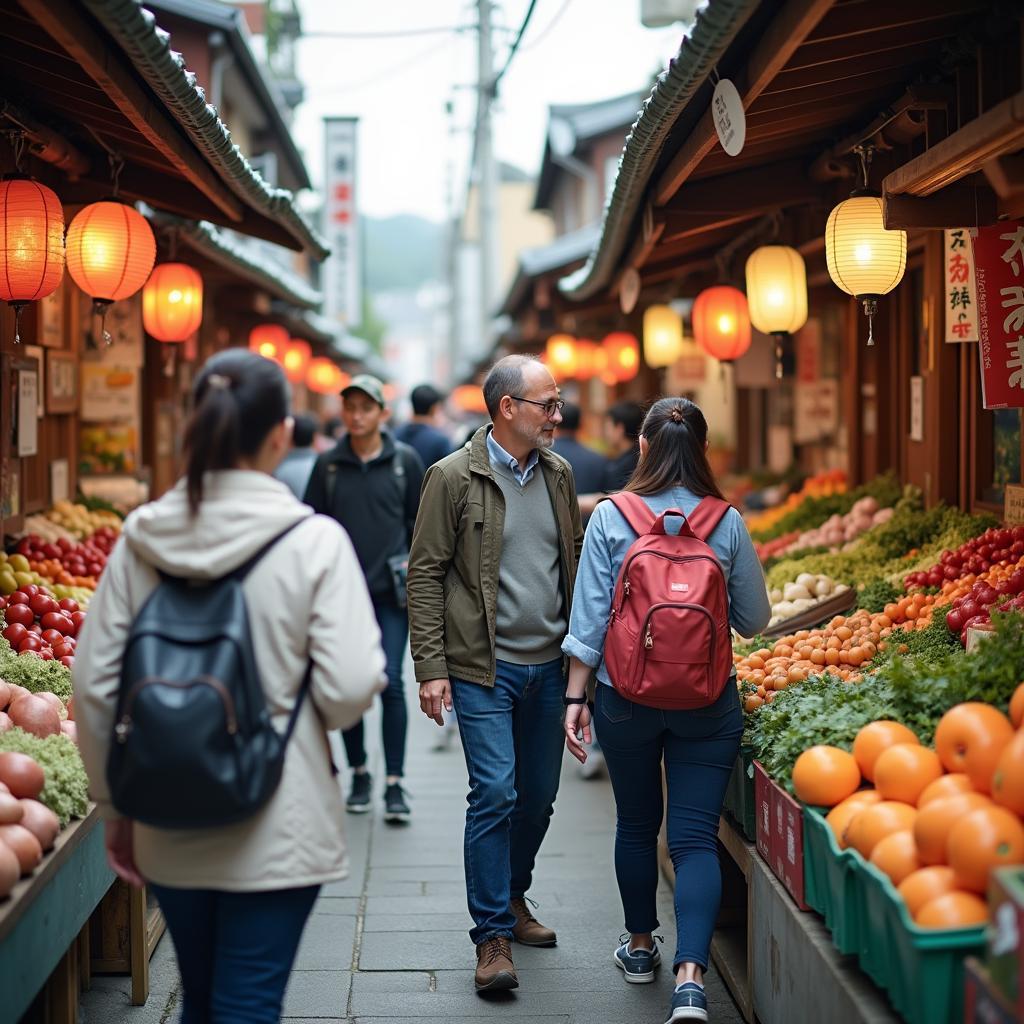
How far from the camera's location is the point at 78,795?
15.5ft

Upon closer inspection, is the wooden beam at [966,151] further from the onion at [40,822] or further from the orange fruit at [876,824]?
the onion at [40,822]

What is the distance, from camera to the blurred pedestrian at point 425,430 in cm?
1070

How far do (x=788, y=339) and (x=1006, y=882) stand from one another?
1164 centimetres

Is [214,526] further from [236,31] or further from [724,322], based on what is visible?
[236,31]

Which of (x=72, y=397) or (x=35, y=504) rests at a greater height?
(x=72, y=397)

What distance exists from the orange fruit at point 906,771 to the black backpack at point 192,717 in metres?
1.90

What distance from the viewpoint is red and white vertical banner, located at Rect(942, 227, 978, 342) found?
7336 millimetres

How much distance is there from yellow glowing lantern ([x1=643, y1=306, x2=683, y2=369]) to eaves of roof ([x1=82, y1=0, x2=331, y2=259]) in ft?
18.3

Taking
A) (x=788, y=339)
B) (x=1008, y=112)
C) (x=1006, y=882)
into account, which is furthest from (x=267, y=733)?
(x=788, y=339)

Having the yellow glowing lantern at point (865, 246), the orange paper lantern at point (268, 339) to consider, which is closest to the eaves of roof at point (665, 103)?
the yellow glowing lantern at point (865, 246)

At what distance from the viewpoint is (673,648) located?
466 centimetres

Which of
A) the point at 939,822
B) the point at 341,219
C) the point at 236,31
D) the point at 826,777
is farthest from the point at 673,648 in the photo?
the point at 341,219

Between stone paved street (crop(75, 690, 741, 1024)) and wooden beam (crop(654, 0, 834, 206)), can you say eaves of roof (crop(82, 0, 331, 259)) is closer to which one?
wooden beam (crop(654, 0, 834, 206))

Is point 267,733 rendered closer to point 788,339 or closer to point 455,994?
point 455,994
